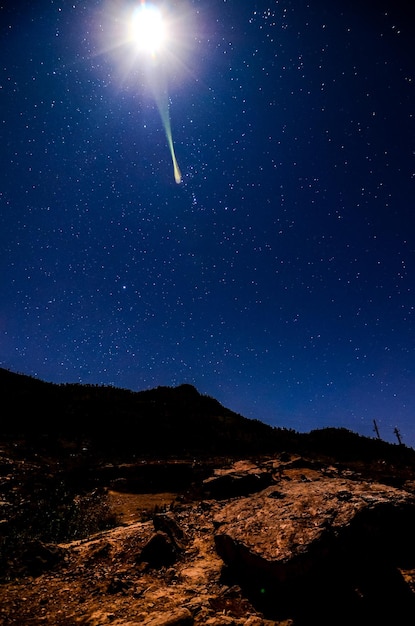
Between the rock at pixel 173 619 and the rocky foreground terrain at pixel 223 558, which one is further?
the rocky foreground terrain at pixel 223 558

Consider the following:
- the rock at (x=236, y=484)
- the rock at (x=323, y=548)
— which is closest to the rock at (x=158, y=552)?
the rock at (x=323, y=548)

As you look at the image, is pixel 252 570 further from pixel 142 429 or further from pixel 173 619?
pixel 142 429

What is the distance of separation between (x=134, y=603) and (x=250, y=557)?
5.81 feet

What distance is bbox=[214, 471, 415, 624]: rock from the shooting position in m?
3.99

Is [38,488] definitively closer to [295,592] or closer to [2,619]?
[2,619]

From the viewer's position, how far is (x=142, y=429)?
26.0 m

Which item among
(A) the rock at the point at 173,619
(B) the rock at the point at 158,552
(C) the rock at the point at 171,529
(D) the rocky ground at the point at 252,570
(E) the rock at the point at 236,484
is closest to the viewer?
(A) the rock at the point at 173,619

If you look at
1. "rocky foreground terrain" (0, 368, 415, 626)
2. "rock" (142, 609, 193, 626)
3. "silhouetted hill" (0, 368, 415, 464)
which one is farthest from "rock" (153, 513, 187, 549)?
"silhouetted hill" (0, 368, 415, 464)

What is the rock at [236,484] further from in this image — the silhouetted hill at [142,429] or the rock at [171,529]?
the silhouetted hill at [142,429]

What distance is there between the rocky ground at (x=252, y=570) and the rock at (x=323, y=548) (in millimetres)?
14

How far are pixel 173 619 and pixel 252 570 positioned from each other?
1367mm

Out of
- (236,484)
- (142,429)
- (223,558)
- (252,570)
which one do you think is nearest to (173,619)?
(252,570)

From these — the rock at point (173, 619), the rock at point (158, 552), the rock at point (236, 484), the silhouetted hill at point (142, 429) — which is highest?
the silhouetted hill at point (142, 429)

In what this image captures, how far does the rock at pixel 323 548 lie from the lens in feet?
13.1
